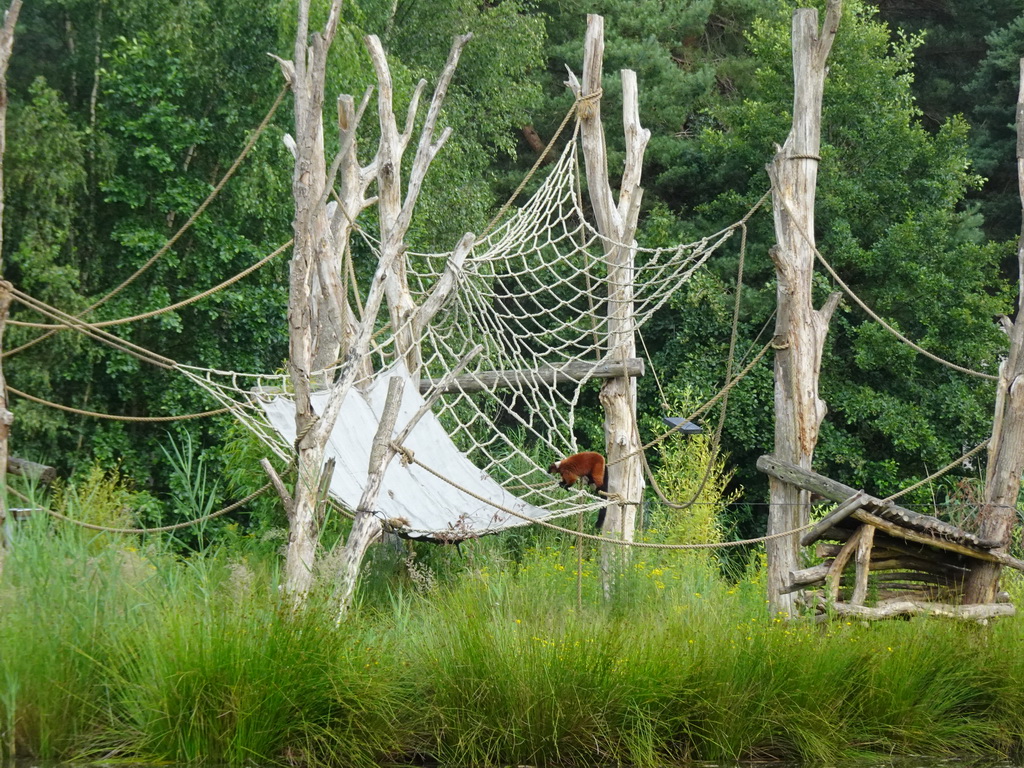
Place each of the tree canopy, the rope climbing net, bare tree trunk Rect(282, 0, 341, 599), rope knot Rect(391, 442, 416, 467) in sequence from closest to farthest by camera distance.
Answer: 1. bare tree trunk Rect(282, 0, 341, 599)
2. rope knot Rect(391, 442, 416, 467)
3. the rope climbing net
4. the tree canopy

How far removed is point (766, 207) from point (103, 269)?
610 cm

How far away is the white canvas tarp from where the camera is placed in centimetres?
480

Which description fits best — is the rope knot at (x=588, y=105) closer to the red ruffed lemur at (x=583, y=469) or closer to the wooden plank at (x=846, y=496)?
the red ruffed lemur at (x=583, y=469)

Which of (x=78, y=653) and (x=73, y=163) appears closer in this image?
(x=78, y=653)

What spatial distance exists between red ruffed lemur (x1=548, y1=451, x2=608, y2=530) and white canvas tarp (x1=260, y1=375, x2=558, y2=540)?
0.36m

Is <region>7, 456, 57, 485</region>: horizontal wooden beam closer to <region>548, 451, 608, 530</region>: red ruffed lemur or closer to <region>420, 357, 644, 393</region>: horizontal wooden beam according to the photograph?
<region>420, 357, 644, 393</region>: horizontal wooden beam

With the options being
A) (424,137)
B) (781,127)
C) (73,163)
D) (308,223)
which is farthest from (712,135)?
(308,223)

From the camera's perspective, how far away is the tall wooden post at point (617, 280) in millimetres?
5805

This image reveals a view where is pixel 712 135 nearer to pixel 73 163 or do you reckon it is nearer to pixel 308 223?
pixel 73 163

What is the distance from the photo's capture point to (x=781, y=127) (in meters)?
11.1

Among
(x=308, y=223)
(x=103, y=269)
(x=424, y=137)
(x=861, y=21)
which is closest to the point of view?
(x=308, y=223)

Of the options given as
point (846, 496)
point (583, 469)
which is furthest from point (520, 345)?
point (846, 496)

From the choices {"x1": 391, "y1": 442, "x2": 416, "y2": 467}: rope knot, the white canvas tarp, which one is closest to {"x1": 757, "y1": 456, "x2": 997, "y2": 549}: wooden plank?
the white canvas tarp

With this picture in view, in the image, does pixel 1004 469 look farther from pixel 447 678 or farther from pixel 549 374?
pixel 447 678
